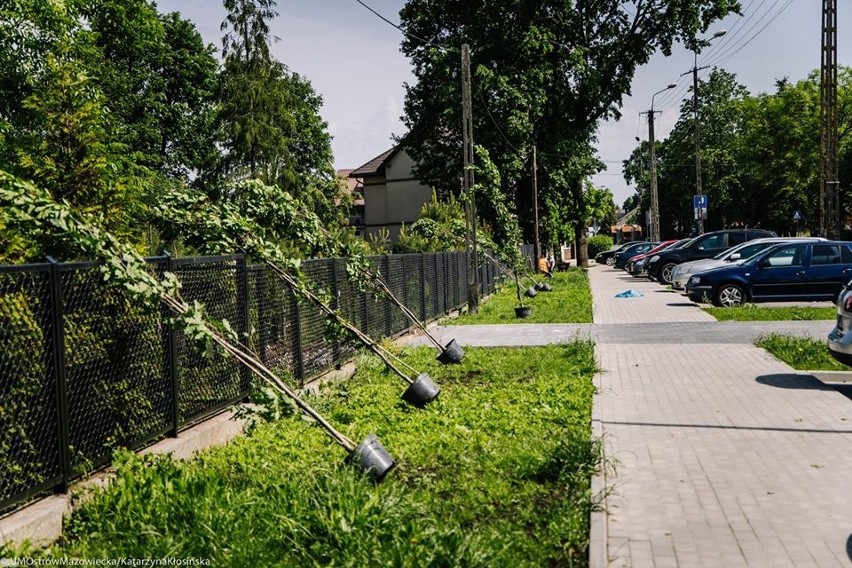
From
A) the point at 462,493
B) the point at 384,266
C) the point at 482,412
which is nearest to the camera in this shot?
the point at 462,493

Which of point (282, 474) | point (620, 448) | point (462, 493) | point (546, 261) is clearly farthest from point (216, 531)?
point (546, 261)

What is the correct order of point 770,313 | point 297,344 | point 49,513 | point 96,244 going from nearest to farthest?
point 49,513 → point 96,244 → point 297,344 → point 770,313

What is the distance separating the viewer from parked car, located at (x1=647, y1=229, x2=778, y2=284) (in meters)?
29.3

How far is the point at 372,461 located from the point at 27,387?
87.5 inches

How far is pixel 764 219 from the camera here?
64.2m

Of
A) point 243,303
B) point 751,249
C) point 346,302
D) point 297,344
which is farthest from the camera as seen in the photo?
point 751,249

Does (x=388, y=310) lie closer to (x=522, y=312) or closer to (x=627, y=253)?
(x=522, y=312)

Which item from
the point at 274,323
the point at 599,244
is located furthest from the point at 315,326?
the point at 599,244

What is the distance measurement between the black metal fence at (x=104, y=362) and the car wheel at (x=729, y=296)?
13.7 meters

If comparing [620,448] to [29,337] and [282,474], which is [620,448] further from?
[29,337]

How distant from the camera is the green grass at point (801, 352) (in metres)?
10.8

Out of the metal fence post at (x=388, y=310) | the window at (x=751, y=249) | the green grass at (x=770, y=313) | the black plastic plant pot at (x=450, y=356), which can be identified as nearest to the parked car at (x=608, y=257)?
the window at (x=751, y=249)

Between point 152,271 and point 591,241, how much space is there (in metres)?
81.2

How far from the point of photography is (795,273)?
19422mm
